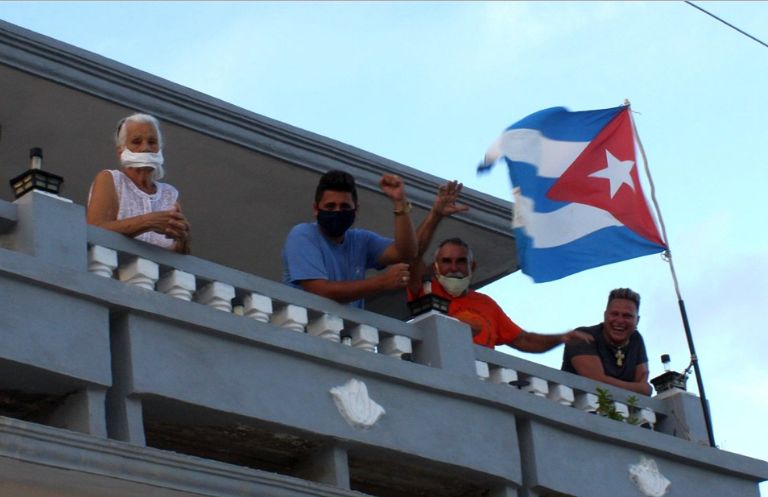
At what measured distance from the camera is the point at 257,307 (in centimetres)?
1247

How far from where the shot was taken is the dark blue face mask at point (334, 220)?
519 inches

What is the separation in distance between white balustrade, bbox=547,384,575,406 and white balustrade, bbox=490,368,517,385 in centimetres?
51

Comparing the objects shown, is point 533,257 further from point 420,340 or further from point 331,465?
point 331,465

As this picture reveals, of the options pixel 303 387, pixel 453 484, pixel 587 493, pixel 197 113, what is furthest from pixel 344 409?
pixel 197 113

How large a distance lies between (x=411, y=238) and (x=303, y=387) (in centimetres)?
151

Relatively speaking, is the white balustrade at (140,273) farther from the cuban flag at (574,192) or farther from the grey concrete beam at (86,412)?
the cuban flag at (574,192)

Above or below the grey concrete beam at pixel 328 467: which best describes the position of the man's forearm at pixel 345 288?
above

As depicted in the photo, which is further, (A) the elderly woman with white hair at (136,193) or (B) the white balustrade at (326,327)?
(B) the white balustrade at (326,327)

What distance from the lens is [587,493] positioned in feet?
46.1

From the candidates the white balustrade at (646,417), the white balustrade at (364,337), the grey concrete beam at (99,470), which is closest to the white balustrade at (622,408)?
the white balustrade at (646,417)

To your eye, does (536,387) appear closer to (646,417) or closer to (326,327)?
(646,417)

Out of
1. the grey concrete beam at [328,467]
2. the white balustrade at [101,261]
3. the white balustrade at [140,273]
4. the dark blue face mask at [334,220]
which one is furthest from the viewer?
the dark blue face mask at [334,220]

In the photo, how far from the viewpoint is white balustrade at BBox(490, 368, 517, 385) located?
13922 mm

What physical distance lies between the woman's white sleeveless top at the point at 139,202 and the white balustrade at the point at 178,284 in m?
0.28
